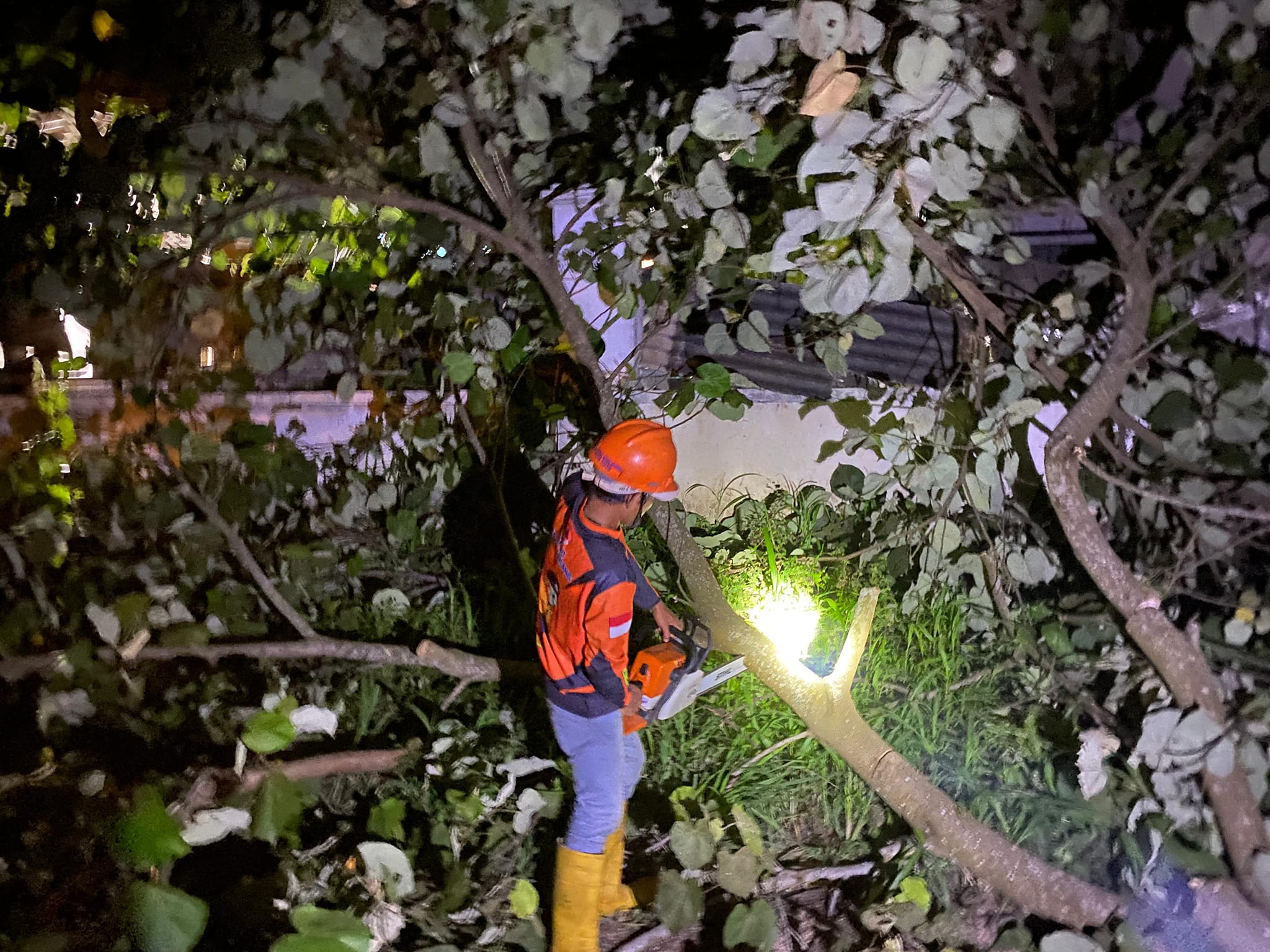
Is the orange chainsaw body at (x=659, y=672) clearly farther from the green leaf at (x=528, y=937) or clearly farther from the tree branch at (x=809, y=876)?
the tree branch at (x=809, y=876)

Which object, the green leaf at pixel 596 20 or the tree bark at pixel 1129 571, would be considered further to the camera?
the tree bark at pixel 1129 571

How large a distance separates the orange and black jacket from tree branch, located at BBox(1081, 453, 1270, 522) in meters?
1.44

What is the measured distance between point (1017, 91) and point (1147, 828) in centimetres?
221

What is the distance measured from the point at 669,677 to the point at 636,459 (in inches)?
27.5

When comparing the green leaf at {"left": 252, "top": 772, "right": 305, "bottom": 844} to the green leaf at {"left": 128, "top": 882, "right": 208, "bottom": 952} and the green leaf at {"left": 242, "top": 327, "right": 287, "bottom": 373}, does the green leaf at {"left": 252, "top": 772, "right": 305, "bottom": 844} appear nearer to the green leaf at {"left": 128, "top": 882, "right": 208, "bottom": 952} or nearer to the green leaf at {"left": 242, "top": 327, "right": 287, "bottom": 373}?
the green leaf at {"left": 128, "top": 882, "right": 208, "bottom": 952}

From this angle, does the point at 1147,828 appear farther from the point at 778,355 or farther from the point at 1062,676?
the point at 778,355

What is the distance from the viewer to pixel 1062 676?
3271 millimetres

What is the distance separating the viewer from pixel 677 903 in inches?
95.3

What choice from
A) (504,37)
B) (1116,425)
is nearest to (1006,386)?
(1116,425)

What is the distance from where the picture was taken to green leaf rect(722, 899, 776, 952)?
2.36m

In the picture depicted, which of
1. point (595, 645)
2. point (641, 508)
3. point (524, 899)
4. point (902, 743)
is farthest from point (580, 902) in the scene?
point (902, 743)

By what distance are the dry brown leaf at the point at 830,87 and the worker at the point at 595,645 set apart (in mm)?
915

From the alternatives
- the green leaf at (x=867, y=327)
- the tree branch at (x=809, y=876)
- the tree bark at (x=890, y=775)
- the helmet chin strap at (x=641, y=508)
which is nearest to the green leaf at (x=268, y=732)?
the helmet chin strap at (x=641, y=508)

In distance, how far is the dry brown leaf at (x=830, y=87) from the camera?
1.76m
